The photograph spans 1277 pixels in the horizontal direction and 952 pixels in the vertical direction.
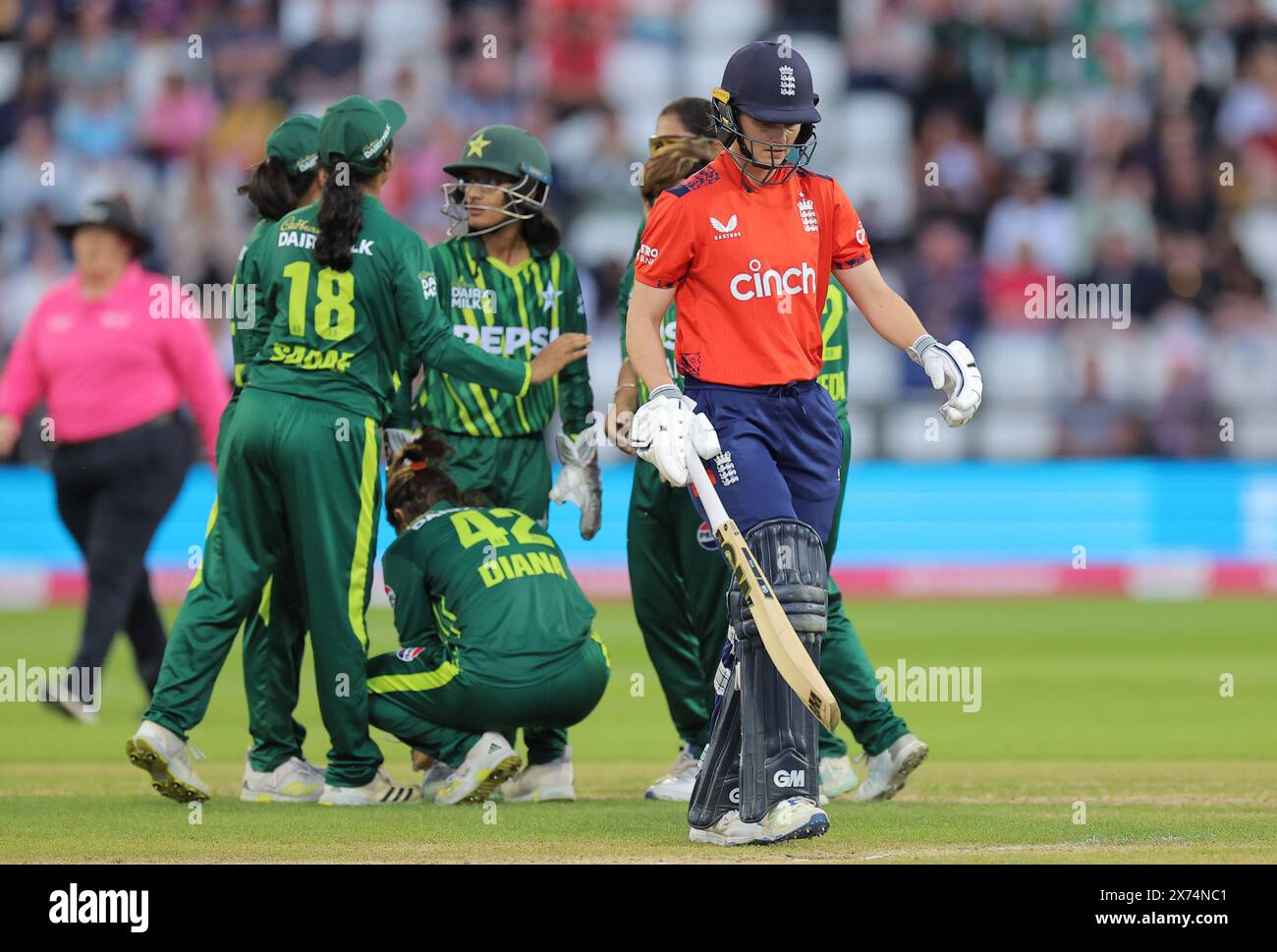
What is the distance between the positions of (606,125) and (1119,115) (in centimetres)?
508

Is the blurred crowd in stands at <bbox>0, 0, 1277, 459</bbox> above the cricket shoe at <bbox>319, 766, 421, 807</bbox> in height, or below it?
above

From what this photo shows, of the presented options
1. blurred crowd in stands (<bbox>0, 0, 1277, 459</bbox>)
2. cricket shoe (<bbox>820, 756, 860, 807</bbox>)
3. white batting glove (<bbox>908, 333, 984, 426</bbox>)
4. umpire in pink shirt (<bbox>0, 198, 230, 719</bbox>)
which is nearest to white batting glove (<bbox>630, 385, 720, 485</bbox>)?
white batting glove (<bbox>908, 333, 984, 426</bbox>)

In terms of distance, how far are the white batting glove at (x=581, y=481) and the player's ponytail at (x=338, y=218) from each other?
4.27ft

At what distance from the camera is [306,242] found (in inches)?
273

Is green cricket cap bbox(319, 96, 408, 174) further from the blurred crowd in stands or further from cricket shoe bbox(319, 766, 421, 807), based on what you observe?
the blurred crowd in stands

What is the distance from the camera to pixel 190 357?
10266 mm

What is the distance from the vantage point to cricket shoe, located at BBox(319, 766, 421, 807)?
700cm

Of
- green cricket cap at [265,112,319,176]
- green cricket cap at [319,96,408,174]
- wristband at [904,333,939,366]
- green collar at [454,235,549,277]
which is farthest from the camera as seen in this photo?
green collar at [454,235,549,277]

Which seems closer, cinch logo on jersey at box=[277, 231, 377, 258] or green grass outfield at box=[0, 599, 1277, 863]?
green grass outfield at box=[0, 599, 1277, 863]

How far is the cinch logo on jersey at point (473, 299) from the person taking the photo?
25.5 ft

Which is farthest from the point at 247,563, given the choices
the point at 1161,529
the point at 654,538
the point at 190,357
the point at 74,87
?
the point at 74,87

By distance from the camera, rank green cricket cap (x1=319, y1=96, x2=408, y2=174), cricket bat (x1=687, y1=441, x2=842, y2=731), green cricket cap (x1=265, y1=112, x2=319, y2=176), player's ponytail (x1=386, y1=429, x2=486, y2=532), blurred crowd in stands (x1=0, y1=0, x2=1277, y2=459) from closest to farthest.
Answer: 1. cricket bat (x1=687, y1=441, x2=842, y2=731)
2. green cricket cap (x1=319, y1=96, x2=408, y2=174)
3. green cricket cap (x1=265, y1=112, x2=319, y2=176)
4. player's ponytail (x1=386, y1=429, x2=486, y2=532)
5. blurred crowd in stands (x1=0, y1=0, x2=1277, y2=459)

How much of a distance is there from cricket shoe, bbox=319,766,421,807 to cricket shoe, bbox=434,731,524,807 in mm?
199

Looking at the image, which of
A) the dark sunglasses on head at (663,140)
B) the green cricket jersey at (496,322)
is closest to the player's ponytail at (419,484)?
the green cricket jersey at (496,322)
